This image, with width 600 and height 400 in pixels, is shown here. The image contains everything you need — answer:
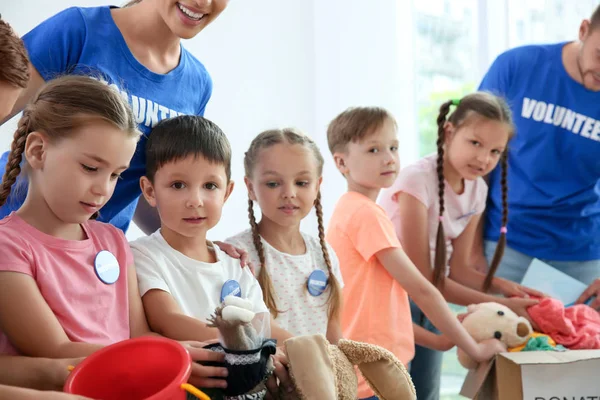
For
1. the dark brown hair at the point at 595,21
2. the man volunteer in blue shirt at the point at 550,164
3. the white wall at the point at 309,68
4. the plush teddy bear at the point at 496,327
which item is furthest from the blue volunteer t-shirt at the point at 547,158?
the white wall at the point at 309,68

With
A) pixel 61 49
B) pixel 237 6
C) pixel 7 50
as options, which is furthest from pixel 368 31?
pixel 7 50

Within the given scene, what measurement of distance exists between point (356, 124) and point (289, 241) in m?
0.45

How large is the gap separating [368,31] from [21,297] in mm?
2466

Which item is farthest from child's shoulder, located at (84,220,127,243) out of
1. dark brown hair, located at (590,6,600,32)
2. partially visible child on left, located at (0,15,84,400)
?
dark brown hair, located at (590,6,600,32)

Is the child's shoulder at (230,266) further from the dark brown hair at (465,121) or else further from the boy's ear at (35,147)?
the dark brown hair at (465,121)

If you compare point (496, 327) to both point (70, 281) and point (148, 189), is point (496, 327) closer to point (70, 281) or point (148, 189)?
point (148, 189)

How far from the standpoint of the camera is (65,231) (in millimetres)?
1211

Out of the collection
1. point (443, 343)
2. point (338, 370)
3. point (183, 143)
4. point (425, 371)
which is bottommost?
point (425, 371)

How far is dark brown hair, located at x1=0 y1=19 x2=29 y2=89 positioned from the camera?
1143 millimetres

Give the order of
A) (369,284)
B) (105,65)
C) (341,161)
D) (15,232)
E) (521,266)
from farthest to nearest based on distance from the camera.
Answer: (521,266), (341,161), (369,284), (105,65), (15,232)

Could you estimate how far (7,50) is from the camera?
1150 millimetres

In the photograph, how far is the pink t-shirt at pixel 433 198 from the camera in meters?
2.09

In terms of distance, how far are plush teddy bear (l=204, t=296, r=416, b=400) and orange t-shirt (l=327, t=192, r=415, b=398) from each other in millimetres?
611

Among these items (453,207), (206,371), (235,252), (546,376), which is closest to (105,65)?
(235,252)
